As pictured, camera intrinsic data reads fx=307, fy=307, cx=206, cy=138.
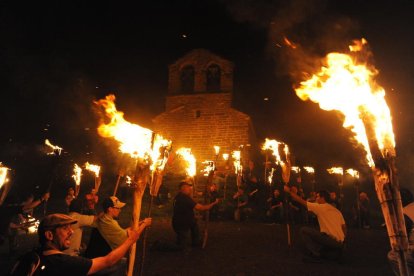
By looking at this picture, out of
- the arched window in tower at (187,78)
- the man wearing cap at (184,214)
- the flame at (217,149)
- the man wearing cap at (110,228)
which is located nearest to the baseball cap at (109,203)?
the man wearing cap at (110,228)

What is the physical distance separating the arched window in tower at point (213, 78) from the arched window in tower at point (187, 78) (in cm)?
142

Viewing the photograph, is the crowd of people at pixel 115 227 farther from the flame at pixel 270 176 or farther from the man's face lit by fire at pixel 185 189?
the flame at pixel 270 176

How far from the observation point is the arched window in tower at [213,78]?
25.8 metres

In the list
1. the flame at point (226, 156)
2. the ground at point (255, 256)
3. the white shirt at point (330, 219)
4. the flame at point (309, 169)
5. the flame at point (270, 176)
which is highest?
the flame at point (226, 156)

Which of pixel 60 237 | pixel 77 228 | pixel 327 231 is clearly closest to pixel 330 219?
pixel 327 231

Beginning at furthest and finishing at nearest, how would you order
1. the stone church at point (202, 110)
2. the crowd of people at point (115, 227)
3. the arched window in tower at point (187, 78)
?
the arched window in tower at point (187, 78)
the stone church at point (202, 110)
the crowd of people at point (115, 227)

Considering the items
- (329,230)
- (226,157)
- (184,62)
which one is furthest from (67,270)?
(184,62)

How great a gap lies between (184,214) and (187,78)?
19.1m

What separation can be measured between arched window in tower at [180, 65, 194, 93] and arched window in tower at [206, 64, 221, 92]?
142cm

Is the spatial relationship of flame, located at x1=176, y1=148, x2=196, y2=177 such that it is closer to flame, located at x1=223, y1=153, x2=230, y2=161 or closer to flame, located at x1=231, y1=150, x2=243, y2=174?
flame, located at x1=223, y1=153, x2=230, y2=161

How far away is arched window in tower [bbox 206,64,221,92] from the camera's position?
25.8m

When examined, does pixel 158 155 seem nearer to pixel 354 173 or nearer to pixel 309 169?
pixel 354 173

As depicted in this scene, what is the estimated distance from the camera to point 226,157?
23.1 metres

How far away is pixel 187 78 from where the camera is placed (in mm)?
26500
